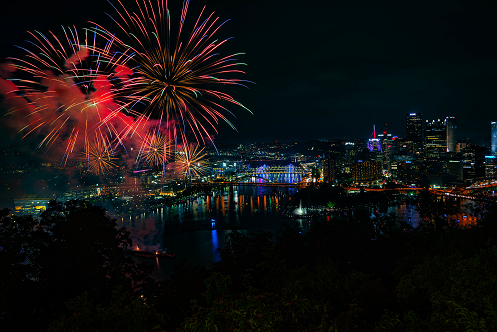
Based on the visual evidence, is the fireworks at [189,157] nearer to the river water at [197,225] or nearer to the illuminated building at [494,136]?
the river water at [197,225]

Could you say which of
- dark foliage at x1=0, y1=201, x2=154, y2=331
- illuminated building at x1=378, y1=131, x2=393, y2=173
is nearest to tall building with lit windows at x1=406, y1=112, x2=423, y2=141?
illuminated building at x1=378, y1=131, x2=393, y2=173

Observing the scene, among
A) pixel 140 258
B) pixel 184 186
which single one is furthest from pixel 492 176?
pixel 140 258

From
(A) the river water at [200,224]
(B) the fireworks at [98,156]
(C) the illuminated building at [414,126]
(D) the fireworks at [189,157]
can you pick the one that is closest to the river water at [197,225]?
(A) the river water at [200,224]

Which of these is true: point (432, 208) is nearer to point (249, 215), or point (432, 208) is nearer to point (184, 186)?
point (249, 215)

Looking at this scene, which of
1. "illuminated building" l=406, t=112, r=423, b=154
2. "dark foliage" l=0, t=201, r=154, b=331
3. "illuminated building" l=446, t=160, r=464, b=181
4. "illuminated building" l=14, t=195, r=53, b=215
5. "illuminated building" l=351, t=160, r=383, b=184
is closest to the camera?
"dark foliage" l=0, t=201, r=154, b=331

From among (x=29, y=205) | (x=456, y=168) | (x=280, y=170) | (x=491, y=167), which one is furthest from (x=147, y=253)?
(x=280, y=170)

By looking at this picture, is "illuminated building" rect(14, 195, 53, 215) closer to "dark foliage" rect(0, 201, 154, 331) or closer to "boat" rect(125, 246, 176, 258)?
"boat" rect(125, 246, 176, 258)

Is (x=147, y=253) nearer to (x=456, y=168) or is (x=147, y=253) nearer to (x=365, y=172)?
(x=365, y=172)
